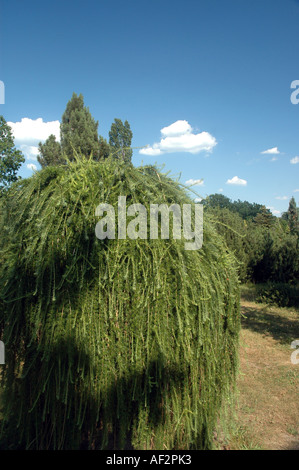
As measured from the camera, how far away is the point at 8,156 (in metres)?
24.9

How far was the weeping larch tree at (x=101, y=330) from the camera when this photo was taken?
8.18 feet

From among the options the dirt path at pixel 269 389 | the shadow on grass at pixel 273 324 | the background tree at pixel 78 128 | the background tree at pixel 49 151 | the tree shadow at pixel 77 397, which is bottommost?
the shadow on grass at pixel 273 324

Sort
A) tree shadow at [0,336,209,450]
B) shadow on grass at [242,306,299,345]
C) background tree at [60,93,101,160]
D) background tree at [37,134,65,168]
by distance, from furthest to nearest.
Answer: background tree at [60,93,101,160]
background tree at [37,134,65,168]
shadow on grass at [242,306,299,345]
tree shadow at [0,336,209,450]

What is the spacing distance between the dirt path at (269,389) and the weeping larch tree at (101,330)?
42.1 inches

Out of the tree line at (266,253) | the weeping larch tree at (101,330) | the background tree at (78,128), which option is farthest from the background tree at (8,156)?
the weeping larch tree at (101,330)

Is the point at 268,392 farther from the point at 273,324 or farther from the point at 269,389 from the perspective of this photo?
the point at 273,324

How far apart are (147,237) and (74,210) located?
698 mm

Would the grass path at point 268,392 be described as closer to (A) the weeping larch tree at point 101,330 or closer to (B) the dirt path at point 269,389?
(B) the dirt path at point 269,389

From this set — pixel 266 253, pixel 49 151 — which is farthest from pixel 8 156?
pixel 266 253

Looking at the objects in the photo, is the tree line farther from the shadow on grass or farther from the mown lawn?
the mown lawn

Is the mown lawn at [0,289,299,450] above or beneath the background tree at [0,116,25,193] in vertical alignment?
beneath

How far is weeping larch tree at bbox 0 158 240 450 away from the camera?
2.49 m

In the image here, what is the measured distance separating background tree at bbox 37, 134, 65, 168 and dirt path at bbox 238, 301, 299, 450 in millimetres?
16317

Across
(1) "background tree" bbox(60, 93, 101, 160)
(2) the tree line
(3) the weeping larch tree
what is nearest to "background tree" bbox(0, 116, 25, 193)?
(1) "background tree" bbox(60, 93, 101, 160)
